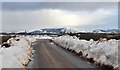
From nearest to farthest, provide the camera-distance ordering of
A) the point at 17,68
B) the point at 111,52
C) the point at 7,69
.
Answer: the point at 7,69
the point at 17,68
the point at 111,52

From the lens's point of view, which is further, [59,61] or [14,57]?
[59,61]

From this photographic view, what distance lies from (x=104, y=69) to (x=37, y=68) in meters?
4.67

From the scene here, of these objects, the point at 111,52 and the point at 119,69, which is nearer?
the point at 119,69

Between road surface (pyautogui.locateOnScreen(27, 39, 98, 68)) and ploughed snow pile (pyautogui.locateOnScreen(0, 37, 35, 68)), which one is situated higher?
ploughed snow pile (pyautogui.locateOnScreen(0, 37, 35, 68))

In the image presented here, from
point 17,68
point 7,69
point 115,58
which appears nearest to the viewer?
point 7,69

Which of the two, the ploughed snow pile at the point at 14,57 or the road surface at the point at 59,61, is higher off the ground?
the ploughed snow pile at the point at 14,57

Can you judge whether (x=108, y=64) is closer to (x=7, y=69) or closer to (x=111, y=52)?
(x=111, y=52)

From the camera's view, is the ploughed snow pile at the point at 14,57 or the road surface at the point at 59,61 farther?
the road surface at the point at 59,61

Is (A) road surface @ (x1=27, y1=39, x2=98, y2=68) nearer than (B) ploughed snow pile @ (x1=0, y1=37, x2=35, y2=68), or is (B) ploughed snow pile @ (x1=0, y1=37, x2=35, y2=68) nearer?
(B) ploughed snow pile @ (x1=0, y1=37, x2=35, y2=68)

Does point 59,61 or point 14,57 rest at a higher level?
point 14,57

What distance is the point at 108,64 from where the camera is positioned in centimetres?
2042

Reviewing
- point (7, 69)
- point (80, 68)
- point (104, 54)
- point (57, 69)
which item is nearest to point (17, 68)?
point (7, 69)

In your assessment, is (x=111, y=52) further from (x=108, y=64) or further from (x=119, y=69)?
(x=119, y=69)

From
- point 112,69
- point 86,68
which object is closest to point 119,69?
point 112,69
